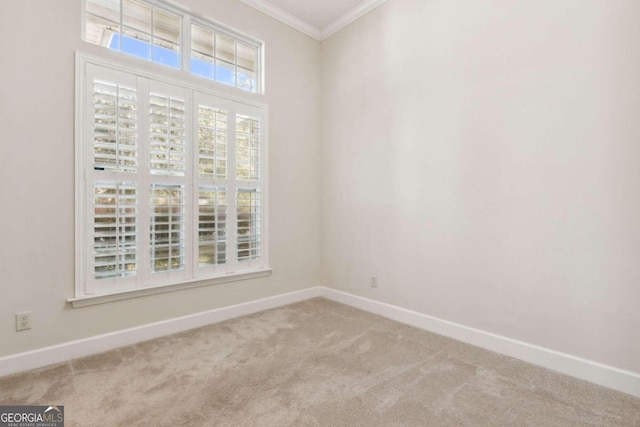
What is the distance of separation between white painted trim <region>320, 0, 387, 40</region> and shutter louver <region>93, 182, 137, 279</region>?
275 cm

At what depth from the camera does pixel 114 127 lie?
235 centimetres

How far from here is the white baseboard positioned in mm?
1912

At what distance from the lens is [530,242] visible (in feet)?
7.15

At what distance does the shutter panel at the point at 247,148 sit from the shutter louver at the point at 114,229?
99cm

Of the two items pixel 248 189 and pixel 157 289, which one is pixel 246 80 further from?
pixel 157 289

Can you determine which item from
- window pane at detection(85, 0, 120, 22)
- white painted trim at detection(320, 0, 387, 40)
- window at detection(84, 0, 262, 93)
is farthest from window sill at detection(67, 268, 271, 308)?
white painted trim at detection(320, 0, 387, 40)

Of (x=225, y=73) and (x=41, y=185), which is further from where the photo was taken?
(x=225, y=73)

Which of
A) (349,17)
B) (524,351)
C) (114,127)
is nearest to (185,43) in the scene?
(114,127)

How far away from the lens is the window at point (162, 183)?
2.29 metres

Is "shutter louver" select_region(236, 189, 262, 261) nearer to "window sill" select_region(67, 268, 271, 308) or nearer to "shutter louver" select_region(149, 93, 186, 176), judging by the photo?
"window sill" select_region(67, 268, 271, 308)

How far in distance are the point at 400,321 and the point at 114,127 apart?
2.91 metres

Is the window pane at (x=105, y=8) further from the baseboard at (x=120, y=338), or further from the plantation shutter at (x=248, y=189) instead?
the baseboard at (x=120, y=338)

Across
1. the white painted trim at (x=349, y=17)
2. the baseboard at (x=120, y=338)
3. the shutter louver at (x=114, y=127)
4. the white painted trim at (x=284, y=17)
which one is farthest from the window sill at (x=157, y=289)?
the white painted trim at (x=349, y=17)

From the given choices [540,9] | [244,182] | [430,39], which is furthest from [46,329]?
[540,9]
